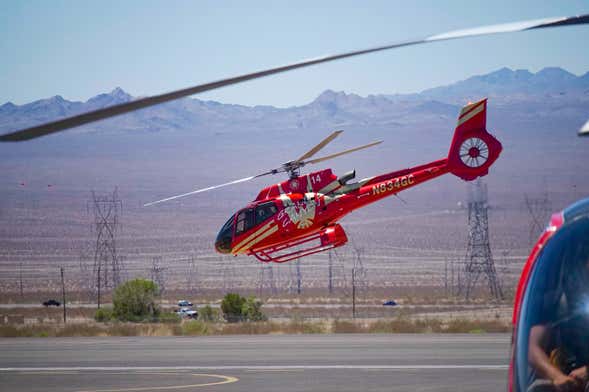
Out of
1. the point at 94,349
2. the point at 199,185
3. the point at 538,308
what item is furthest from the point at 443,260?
the point at 538,308

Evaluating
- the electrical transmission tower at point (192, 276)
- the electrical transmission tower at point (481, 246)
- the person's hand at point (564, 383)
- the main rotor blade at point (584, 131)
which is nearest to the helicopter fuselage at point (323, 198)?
the person's hand at point (564, 383)

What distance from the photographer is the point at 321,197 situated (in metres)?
22.9

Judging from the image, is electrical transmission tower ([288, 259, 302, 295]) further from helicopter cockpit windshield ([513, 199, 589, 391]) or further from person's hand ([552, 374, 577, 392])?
person's hand ([552, 374, 577, 392])

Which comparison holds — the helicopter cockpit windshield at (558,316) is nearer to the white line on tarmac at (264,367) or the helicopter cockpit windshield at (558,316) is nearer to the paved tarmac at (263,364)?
the paved tarmac at (263,364)

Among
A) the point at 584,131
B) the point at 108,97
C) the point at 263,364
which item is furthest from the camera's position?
the point at 108,97

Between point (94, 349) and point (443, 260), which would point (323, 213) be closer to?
point (94, 349)

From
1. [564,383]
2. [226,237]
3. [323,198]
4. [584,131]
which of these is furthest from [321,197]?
[584,131]

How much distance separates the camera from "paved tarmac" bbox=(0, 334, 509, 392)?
1459 centimetres

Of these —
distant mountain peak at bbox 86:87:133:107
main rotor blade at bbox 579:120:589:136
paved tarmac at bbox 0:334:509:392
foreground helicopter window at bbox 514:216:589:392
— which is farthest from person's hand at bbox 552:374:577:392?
distant mountain peak at bbox 86:87:133:107

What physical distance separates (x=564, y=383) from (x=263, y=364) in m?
14.6

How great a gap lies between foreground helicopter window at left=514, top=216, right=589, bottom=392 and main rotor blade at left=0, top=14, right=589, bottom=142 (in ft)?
2.79

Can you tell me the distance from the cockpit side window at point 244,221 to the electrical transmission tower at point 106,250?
28841 millimetres

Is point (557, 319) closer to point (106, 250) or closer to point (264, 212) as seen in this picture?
point (264, 212)

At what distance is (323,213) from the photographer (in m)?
22.9
